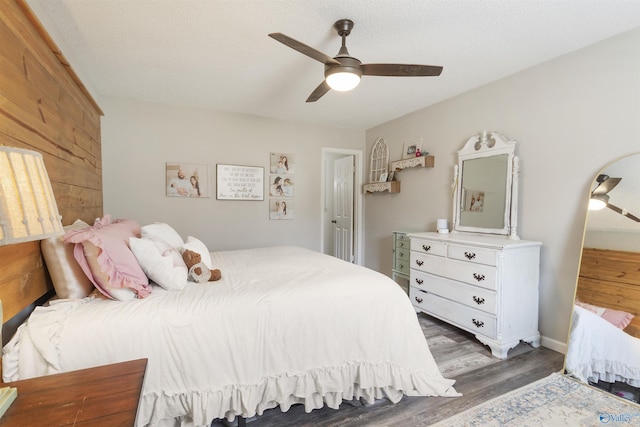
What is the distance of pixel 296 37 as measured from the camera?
2.04 m

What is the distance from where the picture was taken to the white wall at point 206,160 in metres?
3.27

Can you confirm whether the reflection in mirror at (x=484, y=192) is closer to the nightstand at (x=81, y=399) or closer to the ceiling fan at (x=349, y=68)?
the ceiling fan at (x=349, y=68)

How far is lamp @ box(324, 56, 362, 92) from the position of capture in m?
1.83

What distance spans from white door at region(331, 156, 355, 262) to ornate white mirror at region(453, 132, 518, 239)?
1865 mm

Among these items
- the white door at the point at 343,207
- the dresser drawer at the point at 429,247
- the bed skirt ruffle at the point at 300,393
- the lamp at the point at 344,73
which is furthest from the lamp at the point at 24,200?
the white door at the point at 343,207

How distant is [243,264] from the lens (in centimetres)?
232

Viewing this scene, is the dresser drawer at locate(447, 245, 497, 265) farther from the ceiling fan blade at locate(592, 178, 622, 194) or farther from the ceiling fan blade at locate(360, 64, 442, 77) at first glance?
the ceiling fan blade at locate(360, 64, 442, 77)

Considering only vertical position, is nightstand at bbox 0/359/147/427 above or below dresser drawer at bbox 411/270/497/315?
above

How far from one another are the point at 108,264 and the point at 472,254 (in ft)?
8.46

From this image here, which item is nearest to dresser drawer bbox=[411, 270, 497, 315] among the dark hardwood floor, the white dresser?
the white dresser

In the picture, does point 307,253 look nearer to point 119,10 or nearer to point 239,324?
point 239,324

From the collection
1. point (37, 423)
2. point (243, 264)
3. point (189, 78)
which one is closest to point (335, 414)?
point (243, 264)

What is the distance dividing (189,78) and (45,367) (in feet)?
8.06

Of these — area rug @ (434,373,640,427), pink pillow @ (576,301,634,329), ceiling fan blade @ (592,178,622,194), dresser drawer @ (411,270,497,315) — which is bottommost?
area rug @ (434,373,640,427)
